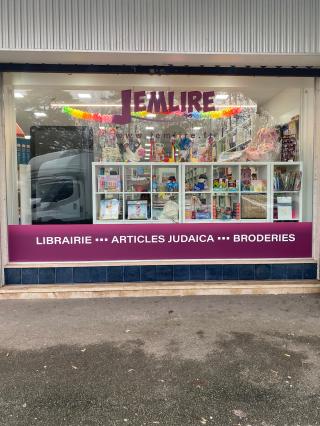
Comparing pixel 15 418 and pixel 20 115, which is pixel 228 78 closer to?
pixel 20 115

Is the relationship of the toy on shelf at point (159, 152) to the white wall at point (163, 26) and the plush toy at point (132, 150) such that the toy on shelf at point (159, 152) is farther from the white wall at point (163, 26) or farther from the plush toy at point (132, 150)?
the white wall at point (163, 26)

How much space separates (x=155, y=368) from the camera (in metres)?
3.17

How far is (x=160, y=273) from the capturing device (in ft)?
16.9

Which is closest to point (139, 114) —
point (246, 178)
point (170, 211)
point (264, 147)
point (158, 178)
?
point (158, 178)

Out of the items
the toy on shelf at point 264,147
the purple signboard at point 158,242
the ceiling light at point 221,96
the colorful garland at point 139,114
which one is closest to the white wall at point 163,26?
the ceiling light at point 221,96

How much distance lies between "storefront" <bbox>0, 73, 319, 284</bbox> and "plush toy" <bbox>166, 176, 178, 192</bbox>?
0.02 meters

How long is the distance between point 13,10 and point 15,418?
156 inches

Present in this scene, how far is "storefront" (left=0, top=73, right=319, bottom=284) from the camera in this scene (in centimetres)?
516

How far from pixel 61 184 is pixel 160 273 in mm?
1938

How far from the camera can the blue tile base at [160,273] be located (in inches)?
200

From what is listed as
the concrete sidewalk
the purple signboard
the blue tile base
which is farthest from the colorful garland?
the concrete sidewalk

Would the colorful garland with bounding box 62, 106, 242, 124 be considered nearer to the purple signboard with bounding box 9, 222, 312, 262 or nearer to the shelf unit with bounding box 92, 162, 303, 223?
the shelf unit with bounding box 92, 162, 303, 223

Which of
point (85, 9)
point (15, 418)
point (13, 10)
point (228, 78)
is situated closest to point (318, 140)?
point (228, 78)

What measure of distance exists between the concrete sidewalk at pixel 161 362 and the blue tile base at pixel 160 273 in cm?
38
